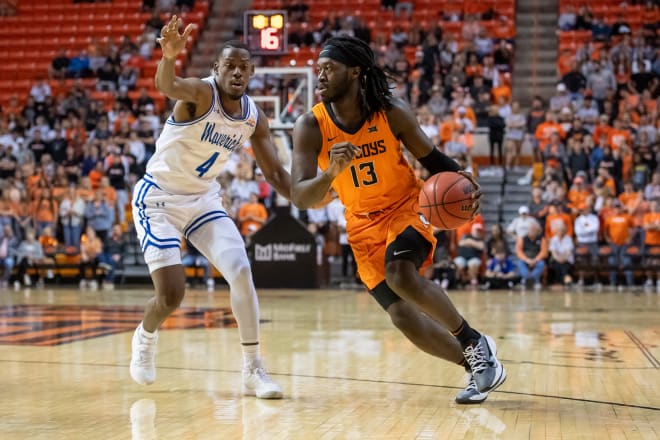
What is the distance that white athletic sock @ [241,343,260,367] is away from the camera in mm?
5527

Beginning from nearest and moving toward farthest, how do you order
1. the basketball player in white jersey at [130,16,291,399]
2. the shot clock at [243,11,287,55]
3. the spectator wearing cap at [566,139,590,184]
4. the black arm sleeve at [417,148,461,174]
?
the black arm sleeve at [417,148,461,174], the basketball player in white jersey at [130,16,291,399], the shot clock at [243,11,287,55], the spectator wearing cap at [566,139,590,184]

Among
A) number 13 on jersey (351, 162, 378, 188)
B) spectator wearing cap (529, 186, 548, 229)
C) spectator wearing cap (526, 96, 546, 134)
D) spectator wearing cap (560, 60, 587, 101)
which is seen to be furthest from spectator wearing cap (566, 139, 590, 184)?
number 13 on jersey (351, 162, 378, 188)

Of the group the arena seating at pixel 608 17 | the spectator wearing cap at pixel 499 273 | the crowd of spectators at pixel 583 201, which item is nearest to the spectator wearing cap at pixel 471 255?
the crowd of spectators at pixel 583 201

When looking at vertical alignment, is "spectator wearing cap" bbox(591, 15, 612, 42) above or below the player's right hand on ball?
above

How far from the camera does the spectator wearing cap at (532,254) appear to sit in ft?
51.1

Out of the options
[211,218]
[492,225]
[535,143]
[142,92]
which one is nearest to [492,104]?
[535,143]

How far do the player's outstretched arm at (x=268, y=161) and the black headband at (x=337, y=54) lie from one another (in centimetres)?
81

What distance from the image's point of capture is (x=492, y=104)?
18406mm

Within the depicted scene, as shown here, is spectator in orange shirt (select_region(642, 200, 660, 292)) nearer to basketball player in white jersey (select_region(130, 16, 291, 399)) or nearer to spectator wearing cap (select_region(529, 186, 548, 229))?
spectator wearing cap (select_region(529, 186, 548, 229))

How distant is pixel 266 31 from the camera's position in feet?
47.6

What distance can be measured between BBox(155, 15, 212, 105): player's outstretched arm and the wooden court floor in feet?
5.27

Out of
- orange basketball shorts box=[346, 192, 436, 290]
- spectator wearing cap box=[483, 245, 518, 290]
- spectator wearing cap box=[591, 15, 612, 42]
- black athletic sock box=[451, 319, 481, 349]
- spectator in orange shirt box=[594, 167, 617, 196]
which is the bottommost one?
spectator wearing cap box=[483, 245, 518, 290]

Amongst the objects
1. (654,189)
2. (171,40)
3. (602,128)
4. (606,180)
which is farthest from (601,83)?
(171,40)

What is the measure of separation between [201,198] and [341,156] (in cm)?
139
